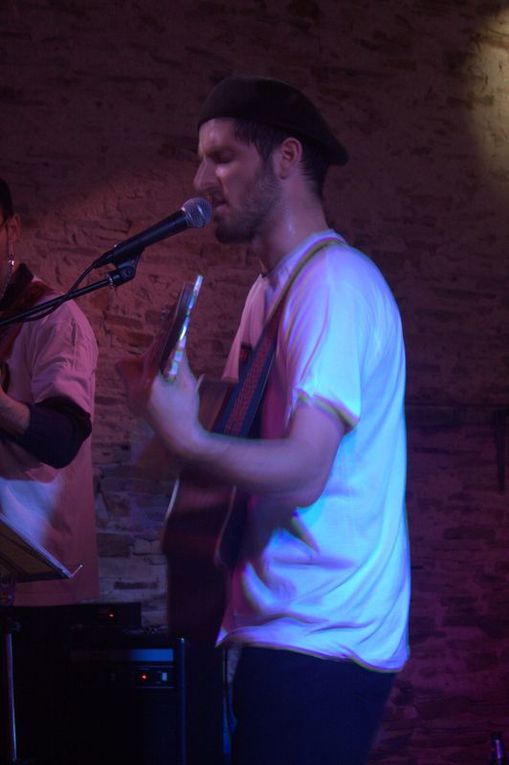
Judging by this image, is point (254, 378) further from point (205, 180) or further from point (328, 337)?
point (205, 180)

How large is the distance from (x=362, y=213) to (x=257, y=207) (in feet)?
11.2

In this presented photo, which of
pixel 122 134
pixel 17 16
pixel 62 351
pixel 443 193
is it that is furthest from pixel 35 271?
pixel 443 193

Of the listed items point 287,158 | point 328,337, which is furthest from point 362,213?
point 328,337

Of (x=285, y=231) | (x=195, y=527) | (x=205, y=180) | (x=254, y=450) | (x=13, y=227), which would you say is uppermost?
(x=13, y=227)

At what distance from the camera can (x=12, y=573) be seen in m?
2.76

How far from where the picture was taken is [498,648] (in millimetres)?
5305

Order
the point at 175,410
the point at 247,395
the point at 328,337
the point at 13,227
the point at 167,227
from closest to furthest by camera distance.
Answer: the point at 175,410, the point at 328,337, the point at 247,395, the point at 167,227, the point at 13,227

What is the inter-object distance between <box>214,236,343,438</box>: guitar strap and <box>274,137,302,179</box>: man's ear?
0.73 ft

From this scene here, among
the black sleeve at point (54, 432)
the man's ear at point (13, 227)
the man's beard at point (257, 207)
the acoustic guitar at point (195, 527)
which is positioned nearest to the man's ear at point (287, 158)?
the man's beard at point (257, 207)

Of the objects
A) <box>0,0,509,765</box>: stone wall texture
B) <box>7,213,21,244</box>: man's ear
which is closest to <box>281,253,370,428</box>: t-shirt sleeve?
<box>7,213,21,244</box>: man's ear

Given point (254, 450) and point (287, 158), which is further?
point (287, 158)

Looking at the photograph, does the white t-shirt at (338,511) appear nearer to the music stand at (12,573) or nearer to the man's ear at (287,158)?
the man's ear at (287,158)

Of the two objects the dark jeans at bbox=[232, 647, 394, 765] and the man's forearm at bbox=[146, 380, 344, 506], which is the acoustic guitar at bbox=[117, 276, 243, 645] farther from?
the dark jeans at bbox=[232, 647, 394, 765]

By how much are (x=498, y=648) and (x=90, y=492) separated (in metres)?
2.87
